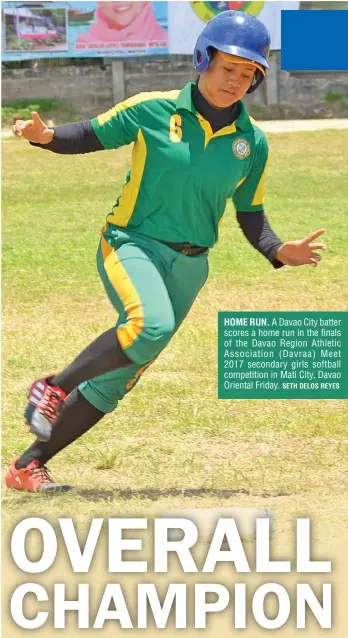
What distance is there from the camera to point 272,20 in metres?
23.8

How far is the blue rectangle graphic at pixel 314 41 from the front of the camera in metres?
7.38

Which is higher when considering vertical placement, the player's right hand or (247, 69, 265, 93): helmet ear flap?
(247, 69, 265, 93): helmet ear flap

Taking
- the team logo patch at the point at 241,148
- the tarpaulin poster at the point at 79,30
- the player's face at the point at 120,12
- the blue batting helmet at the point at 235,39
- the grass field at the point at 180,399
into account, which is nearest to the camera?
the blue batting helmet at the point at 235,39

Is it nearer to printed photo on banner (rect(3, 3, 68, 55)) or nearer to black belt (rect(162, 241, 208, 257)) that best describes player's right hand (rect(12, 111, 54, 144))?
black belt (rect(162, 241, 208, 257))

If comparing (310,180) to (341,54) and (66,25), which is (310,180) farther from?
(66,25)

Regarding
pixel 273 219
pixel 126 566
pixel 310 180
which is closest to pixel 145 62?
pixel 310 180

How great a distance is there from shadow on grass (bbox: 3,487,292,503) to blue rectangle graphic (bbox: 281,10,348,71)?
258 centimetres

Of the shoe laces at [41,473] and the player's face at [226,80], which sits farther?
the shoe laces at [41,473]

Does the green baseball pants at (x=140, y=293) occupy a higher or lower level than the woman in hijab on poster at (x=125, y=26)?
lower

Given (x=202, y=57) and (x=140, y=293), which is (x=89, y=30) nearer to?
(x=202, y=57)

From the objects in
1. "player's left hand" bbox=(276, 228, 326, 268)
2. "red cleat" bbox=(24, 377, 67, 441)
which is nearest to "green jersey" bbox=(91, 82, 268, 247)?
"player's left hand" bbox=(276, 228, 326, 268)

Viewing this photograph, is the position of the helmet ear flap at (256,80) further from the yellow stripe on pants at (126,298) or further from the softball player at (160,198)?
the yellow stripe on pants at (126,298)

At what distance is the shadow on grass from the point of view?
5684mm

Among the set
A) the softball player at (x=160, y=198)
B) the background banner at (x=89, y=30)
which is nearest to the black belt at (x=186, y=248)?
the softball player at (x=160, y=198)
